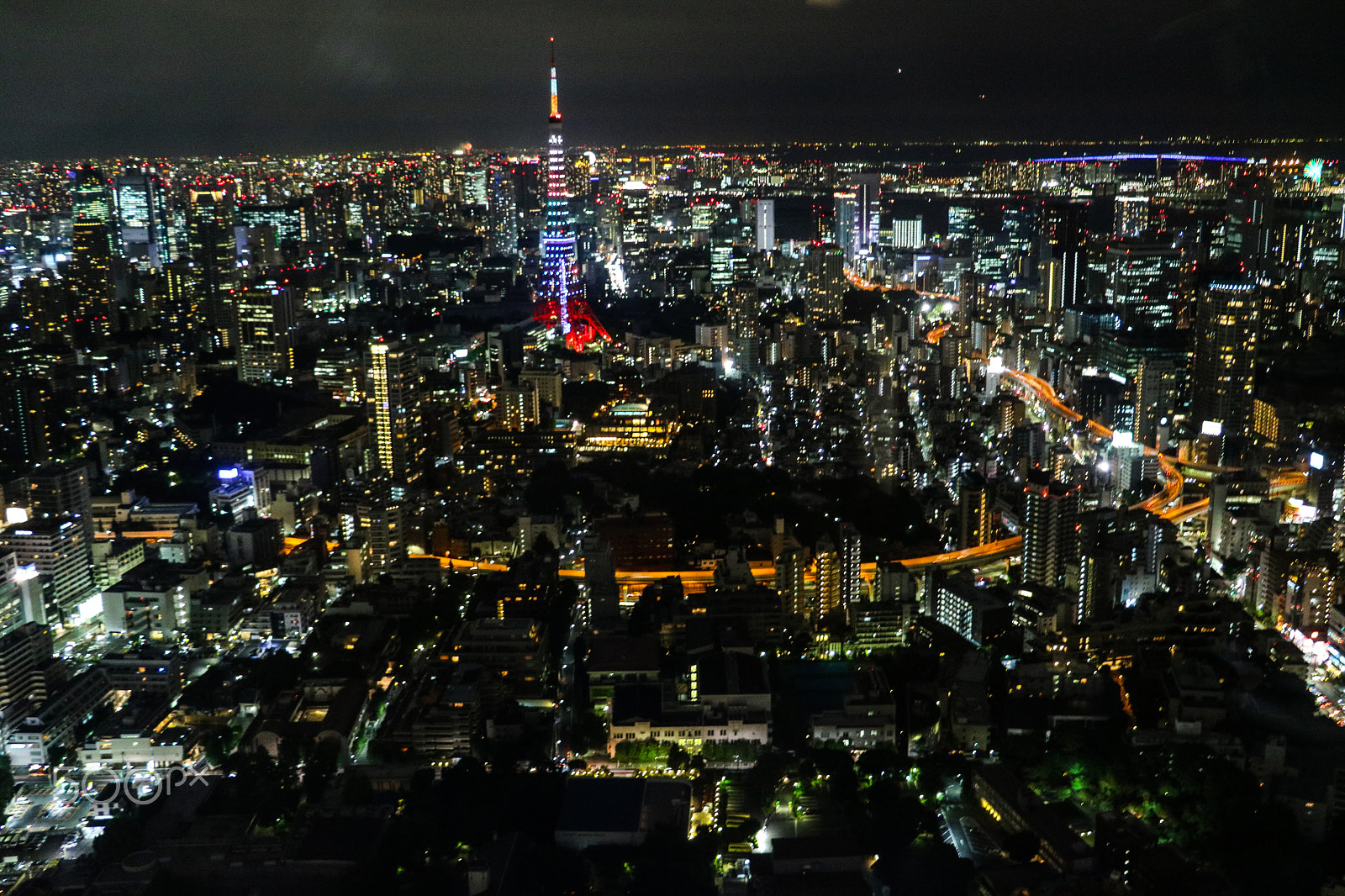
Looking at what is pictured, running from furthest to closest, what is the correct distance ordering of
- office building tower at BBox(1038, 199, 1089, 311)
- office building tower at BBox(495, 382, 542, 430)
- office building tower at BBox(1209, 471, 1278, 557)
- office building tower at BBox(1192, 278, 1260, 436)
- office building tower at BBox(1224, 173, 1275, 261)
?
office building tower at BBox(1038, 199, 1089, 311), office building tower at BBox(495, 382, 542, 430), office building tower at BBox(1192, 278, 1260, 436), office building tower at BBox(1224, 173, 1275, 261), office building tower at BBox(1209, 471, 1278, 557)

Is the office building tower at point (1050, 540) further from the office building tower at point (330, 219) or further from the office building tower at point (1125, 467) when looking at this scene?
the office building tower at point (330, 219)

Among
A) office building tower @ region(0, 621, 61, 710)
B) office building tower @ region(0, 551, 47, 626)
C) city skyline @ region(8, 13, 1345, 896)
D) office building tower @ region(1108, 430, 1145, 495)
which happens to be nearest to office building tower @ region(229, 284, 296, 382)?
city skyline @ region(8, 13, 1345, 896)

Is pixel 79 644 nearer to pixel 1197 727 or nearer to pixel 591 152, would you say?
pixel 1197 727

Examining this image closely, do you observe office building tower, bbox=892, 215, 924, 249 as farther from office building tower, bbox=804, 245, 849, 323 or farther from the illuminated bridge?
the illuminated bridge

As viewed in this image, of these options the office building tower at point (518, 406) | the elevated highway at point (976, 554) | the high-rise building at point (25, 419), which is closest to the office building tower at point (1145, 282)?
the elevated highway at point (976, 554)

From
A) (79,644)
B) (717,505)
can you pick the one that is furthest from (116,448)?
(717,505)
